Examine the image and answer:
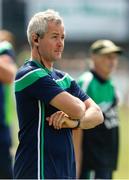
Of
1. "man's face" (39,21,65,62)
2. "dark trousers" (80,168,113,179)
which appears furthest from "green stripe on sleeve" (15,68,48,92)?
"dark trousers" (80,168,113,179)

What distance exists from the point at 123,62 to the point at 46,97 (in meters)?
28.3

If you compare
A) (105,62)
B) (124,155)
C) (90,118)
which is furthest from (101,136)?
(124,155)

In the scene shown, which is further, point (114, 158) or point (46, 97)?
point (114, 158)

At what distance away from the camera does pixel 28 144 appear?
230 inches

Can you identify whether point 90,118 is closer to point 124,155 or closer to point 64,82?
point 64,82

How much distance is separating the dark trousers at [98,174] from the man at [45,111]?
6.84 ft

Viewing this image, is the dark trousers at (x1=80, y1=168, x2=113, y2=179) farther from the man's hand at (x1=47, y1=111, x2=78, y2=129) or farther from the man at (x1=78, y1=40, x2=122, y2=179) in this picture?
the man's hand at (x1=47, y1=111, x2=78, y2=129)

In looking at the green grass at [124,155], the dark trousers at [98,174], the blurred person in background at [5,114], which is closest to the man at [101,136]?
the dark trousers at [98,174]

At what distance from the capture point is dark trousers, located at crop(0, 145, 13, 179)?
8.00 m

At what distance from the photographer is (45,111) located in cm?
581

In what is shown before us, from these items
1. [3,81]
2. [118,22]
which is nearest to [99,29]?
[118,22]

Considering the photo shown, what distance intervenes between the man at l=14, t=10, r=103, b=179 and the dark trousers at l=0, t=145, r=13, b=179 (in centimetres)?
205

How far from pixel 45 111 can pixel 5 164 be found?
232cm

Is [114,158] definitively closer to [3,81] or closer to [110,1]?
[3,81]
